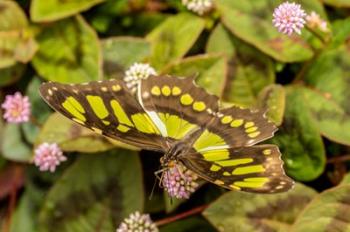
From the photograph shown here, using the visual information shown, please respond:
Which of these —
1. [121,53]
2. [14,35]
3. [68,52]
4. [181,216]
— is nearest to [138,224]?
[181,216]

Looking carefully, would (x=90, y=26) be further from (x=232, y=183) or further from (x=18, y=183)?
(x=232, y=183)

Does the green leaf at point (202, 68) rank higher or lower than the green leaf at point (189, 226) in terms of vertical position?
higher

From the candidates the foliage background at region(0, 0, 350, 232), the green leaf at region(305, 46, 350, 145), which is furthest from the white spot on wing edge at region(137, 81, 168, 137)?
the green leaf at region(305, 46, 350, 145)

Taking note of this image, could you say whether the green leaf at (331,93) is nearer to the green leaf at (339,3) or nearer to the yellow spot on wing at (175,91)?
the green leaf at (339,3)

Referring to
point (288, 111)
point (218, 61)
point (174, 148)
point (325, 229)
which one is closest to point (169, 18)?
point (218, 61)

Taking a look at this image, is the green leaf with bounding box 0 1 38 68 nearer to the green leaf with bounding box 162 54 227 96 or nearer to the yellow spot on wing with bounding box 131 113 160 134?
the green leaf with bounding box 162 54 227 96

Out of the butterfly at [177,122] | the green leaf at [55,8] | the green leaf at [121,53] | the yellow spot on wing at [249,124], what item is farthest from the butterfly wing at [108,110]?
the green leaf at [55,8]
